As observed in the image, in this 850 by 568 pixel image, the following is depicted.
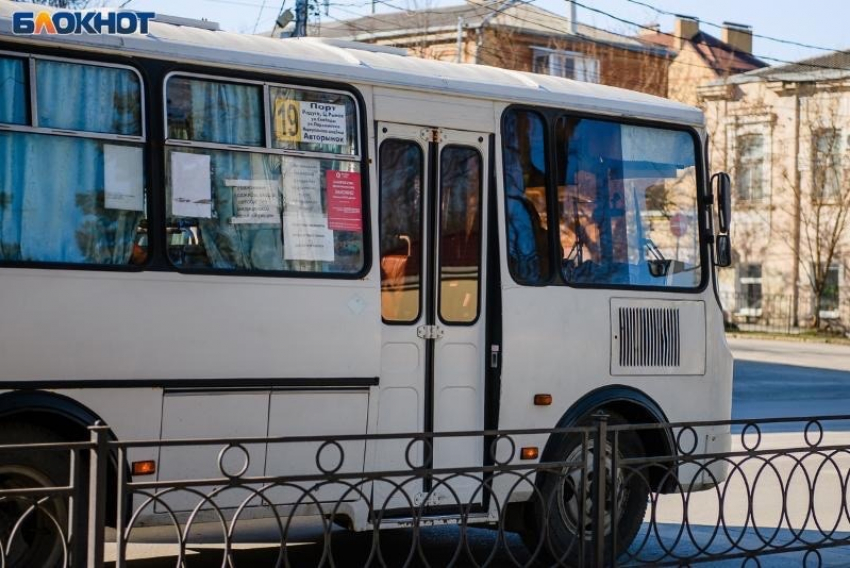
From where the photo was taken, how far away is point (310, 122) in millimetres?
8047

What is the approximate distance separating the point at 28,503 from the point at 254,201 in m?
2.10

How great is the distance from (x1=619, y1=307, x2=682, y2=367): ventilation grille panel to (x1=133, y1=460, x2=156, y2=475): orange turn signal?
3.47 m

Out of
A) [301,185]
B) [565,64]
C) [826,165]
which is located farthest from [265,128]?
[826,165]

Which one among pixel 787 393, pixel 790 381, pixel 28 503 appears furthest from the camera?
pixel 790 381

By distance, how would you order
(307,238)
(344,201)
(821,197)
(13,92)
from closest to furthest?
(13,92) → (307,238) → (344,201) → (821,197)

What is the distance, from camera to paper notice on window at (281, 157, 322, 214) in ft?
26.0

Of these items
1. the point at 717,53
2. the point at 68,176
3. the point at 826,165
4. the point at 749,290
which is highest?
the point at 717,53

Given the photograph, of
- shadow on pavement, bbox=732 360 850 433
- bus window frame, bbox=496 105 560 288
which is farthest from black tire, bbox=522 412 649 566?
shadow on pavement, bbox=732 360 850 433

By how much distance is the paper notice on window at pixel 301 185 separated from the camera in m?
7.93

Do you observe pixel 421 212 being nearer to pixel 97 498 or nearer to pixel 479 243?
pixel 479 243

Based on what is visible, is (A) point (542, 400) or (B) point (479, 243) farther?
(A) point (542, 400)

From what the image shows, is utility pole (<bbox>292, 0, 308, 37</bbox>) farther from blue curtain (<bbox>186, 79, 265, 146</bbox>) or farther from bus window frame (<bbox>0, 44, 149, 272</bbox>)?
bus window frame (<bbox>0, 44, 149, 272</bbox>)

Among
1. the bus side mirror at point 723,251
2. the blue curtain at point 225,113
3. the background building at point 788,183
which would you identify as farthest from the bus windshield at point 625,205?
the background building at point 788,183

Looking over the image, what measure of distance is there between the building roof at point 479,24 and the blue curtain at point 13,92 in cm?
3129
